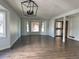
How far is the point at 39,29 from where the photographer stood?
1452cm

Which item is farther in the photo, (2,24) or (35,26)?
(35,26)

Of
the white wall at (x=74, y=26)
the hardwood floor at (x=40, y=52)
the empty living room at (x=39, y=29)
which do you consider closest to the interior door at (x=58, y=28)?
the empty living room at (x=39, y=29)

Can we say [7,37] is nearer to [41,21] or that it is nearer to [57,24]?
[57,24]

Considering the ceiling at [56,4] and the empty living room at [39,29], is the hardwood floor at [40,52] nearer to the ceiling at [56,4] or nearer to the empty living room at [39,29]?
the empty living room at [39,29]

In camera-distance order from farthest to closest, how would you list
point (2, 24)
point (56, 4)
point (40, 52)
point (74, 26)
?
point (74, 26), point (56, 4), point (2, 24), point (40, 52)

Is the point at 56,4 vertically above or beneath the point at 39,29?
above

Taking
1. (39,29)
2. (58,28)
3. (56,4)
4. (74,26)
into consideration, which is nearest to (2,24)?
(56,4)

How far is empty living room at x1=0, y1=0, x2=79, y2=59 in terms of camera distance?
4.81m

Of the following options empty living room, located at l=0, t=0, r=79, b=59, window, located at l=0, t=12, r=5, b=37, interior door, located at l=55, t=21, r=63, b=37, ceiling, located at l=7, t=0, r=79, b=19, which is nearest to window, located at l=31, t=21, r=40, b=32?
empty living room, located at l=0, t=0, r=79, b=59

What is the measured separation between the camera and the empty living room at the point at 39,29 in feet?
15.8

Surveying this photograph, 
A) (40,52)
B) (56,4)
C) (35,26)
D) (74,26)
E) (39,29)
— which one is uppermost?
(56,4)

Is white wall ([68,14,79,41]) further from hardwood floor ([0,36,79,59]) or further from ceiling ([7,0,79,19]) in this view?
hardwood floor ([0,36,79,59])

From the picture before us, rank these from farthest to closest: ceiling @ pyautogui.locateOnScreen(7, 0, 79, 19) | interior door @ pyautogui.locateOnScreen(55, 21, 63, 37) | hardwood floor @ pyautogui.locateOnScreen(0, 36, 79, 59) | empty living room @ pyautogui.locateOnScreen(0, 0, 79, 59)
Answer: interior door @ pyautogui.locateOnScreen(55, 21, 63, 37), ceiling @ pyautogui.locateOnScreen(7, 0, 79, 19), empty living room @ pyautogui.locateOnScreen(0, 0, 79, 59), hardwood floor @ pyautogui.locateOnScreen(0, 36, 79, 59)

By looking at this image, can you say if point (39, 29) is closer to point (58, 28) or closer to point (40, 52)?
point (58, 28)
